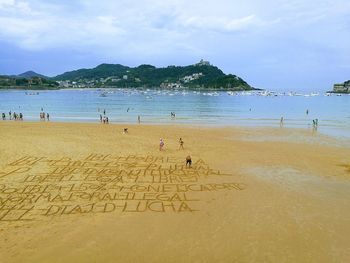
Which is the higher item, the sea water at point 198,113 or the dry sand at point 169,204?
the dry sand at point 169,204

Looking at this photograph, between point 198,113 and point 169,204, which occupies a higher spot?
point 169,204

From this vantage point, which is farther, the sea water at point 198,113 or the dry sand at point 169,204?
the sea water at point 198,113

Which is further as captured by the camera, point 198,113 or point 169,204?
point 198,113

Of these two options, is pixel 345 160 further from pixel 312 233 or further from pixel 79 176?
Result: pixel 79 176

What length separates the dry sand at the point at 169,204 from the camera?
504 inches

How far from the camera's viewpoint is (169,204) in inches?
670

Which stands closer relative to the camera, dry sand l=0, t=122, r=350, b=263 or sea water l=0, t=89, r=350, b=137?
dry sand l=0, t=122, r=350, b=263

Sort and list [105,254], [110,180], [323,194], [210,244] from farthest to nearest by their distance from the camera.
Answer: [110,180], [323,194], [210,244], [105,254]

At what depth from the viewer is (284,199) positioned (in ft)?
60.2

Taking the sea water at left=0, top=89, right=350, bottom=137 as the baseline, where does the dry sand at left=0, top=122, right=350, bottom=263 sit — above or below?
above

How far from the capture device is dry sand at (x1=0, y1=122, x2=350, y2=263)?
504 inches

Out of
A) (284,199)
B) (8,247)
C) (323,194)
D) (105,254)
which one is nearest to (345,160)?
(323,194)

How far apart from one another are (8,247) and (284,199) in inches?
507

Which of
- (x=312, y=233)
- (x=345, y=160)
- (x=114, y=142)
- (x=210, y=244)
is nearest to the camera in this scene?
(x=210, y=244)
